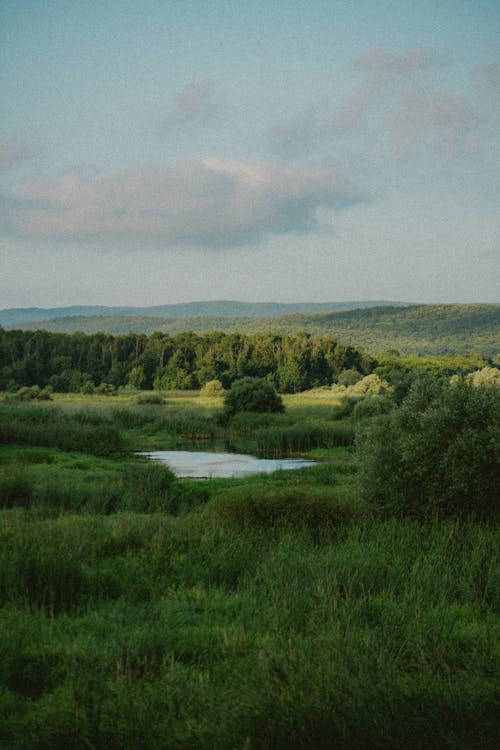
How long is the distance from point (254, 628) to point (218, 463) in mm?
23717

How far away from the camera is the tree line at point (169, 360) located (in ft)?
278

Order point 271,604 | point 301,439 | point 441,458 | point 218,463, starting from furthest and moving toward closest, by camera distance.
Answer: point 301,439, point 218,463, point 441,458, point 271,604

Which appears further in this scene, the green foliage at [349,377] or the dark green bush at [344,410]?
the green foliage at [349,377]

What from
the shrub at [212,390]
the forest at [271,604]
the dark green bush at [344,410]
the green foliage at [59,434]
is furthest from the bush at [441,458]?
the shrub at [212,390]

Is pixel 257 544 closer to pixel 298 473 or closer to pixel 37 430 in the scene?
pixel 298 473

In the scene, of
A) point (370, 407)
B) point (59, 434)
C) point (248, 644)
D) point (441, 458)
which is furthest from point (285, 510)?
point (370, 407)

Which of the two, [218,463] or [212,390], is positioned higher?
[218,463]

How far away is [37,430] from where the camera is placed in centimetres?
3100

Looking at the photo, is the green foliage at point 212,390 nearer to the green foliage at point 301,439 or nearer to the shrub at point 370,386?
the shrub at point 370,386

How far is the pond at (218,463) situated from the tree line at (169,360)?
4842 centimetres

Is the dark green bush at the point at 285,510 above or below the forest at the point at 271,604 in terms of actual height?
below

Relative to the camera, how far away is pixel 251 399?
168ft

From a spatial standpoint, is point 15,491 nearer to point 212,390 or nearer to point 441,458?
point 441,458

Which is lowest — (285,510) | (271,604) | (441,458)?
(285,510)
